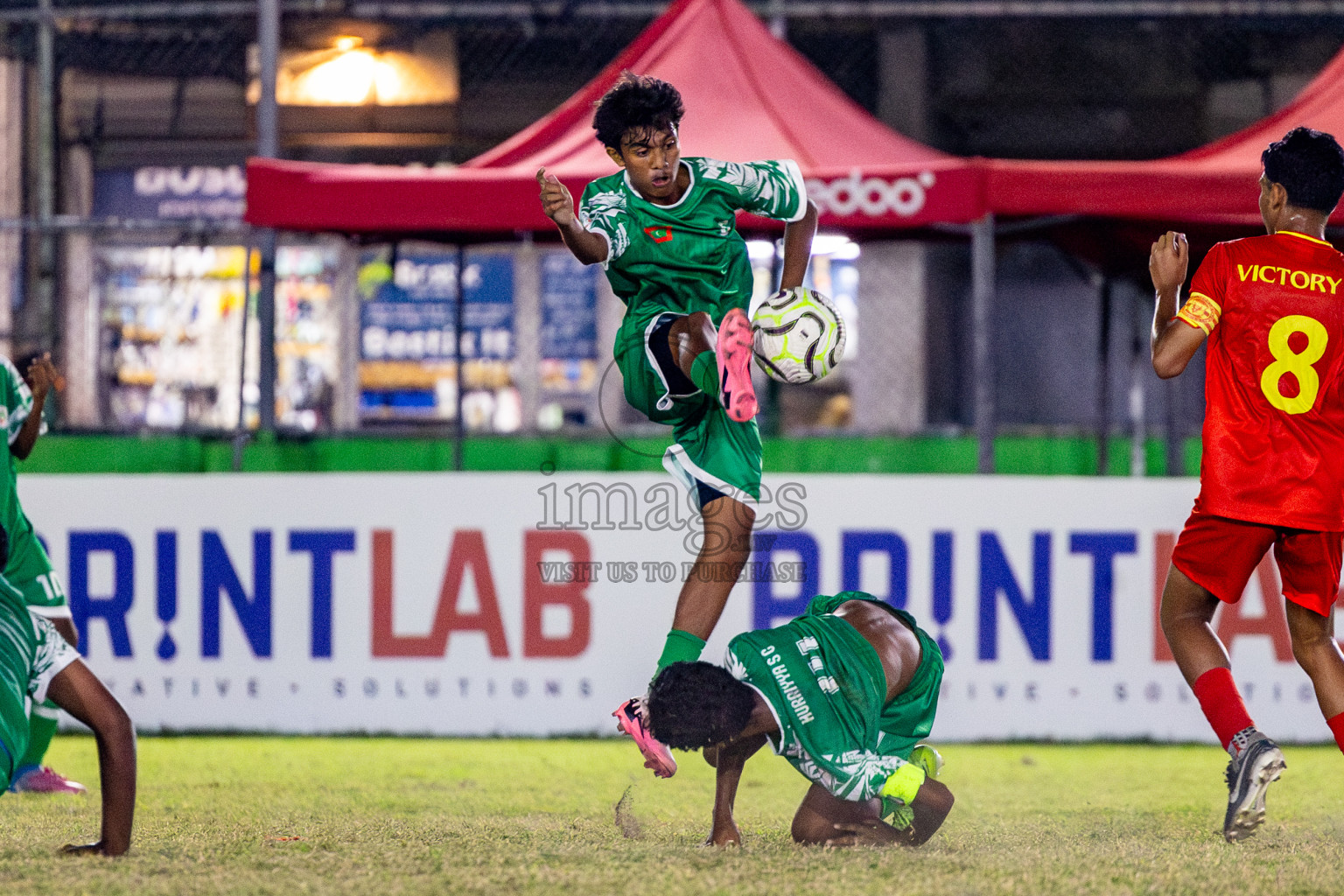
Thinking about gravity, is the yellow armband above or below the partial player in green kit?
above

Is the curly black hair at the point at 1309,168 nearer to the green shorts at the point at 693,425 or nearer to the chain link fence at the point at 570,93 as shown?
the green shorts at the point at 693,425

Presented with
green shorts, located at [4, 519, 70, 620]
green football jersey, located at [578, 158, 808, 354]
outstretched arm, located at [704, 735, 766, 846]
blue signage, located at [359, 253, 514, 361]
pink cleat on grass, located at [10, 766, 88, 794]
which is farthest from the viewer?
blue signage, located at [359, 253, 514, 361]

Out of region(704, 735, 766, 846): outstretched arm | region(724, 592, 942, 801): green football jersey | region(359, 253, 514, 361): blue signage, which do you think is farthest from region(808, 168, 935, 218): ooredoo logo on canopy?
region(359, 253, 514, 361): blue signage

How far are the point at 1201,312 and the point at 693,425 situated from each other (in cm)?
140

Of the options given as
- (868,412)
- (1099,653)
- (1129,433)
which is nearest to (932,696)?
(1099,653)

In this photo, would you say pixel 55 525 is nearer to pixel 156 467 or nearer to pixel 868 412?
pixel 156 467

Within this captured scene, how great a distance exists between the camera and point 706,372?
3.91m

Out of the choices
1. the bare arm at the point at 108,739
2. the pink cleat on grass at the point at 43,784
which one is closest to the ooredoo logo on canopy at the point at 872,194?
the pink cleat on grass at the point at 43,784

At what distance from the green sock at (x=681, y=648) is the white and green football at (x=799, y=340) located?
0.74 metres

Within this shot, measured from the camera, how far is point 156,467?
872cm

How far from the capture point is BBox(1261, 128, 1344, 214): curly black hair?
3892mm

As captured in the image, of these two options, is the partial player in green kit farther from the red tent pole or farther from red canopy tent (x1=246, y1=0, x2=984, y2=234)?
the red tent pole

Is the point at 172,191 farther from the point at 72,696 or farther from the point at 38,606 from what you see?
the point at 72,696

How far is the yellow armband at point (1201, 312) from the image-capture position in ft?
12.7
